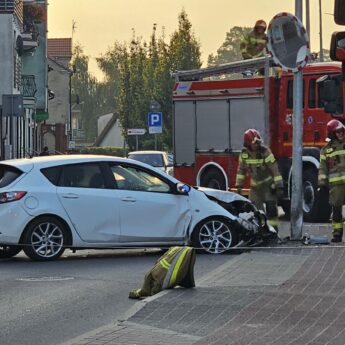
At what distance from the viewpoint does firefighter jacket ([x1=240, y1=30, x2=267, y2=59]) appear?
2312 centimetres

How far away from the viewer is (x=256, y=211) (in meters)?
15.5

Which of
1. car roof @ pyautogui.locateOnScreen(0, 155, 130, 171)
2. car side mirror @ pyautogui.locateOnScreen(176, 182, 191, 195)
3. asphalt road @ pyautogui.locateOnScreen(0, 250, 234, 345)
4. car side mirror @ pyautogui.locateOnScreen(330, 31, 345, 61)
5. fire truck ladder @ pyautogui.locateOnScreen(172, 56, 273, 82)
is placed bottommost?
asphalt road @ pyautogui.locateOnScreen(0, 250, 234, 345)

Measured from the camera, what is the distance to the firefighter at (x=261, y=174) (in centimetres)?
1647

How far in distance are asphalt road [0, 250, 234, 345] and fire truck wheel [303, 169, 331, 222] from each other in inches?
194

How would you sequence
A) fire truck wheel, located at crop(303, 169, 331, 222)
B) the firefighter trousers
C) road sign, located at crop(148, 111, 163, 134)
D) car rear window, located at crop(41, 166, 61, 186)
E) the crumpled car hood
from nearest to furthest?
1. car rear window, located at crop(41, 166, 61, 186)
2. the crumpled car hood
3. the firefighter trousers
4. fire truck wheel, located at crop(303, 169, 331, 222)
5. road sign, located at crop(148, 111, 163, 134)

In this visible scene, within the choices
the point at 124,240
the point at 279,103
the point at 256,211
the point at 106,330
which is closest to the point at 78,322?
the point at 106,330

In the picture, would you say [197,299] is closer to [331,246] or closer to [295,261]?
[295,261]

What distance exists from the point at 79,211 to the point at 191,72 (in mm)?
10204

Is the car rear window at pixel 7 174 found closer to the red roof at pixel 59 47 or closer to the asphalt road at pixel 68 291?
the asphalt road at pixel 68 291

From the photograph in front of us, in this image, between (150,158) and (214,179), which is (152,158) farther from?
(214,179)

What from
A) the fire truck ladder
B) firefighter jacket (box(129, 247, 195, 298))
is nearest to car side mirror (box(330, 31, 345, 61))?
firefighter jacket (box(129, 247, 195, 298))

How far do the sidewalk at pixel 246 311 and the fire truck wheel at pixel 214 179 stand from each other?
33.6 ft

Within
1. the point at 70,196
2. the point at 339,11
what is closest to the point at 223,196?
the point at 70,196

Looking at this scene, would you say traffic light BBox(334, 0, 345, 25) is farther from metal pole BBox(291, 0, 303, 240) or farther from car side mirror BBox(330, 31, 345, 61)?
metal pole BBox(291, 0, 303, 240)
